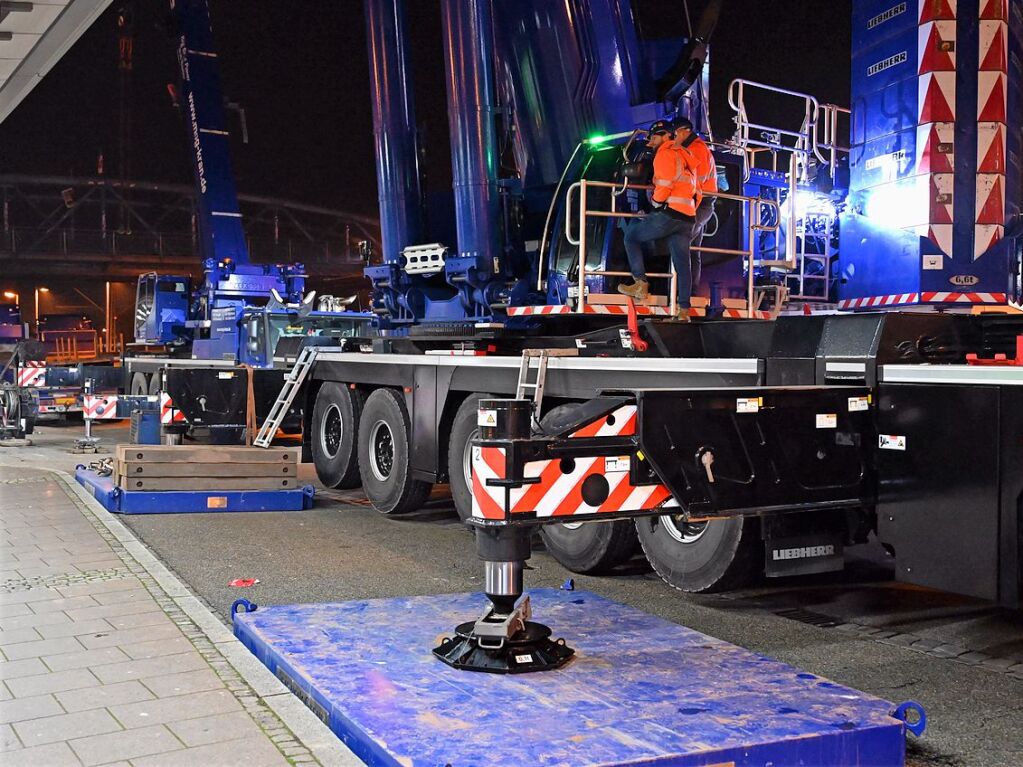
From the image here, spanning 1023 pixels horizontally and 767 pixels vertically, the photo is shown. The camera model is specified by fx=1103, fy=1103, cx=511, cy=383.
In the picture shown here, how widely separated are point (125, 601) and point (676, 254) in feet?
16.0

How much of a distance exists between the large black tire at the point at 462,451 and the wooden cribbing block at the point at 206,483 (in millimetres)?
2438

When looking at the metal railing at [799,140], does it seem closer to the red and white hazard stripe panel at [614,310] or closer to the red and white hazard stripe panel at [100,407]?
the red and white hazard stripe panel at [614,310]

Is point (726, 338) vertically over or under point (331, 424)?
over

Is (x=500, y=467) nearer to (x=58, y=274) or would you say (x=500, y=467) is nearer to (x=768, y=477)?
(x=768, y=477)

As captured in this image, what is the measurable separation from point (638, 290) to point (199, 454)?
482 cm

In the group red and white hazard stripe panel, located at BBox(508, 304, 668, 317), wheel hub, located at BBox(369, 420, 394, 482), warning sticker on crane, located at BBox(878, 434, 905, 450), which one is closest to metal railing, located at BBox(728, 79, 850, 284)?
red and white hazard stripe panel, located at BBox(508, 304, 668, 317)

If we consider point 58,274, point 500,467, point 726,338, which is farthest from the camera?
point 58,274

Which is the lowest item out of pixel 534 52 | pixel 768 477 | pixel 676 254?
pixel 768 477

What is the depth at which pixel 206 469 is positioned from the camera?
1091cm

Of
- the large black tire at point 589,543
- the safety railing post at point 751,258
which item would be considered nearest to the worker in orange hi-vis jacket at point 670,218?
the safety railing post at point 751,258

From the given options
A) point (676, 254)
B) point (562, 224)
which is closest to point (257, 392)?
point (562, 224)

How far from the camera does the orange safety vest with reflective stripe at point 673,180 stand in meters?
8.77

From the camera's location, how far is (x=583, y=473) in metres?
4.81

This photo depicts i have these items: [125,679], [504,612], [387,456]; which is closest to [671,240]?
[387,456]
